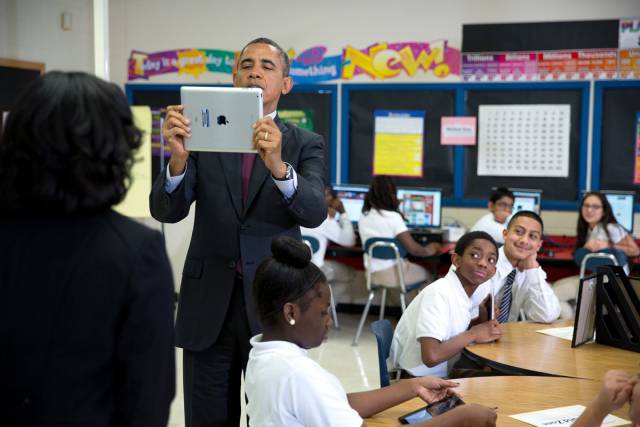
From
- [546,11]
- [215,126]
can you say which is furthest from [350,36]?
[215,126]

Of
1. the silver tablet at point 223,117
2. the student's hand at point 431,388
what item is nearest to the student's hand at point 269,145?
the silver tablet at point 223,117

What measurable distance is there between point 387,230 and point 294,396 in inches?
155

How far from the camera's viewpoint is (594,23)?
607 centimetres

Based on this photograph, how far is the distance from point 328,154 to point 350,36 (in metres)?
1.04

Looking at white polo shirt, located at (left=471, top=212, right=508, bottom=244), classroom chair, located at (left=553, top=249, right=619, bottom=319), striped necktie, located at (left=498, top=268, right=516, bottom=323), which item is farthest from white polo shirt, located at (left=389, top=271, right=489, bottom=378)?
white polo shirt, located at (left=471, top=212, right=508, bottom=244)

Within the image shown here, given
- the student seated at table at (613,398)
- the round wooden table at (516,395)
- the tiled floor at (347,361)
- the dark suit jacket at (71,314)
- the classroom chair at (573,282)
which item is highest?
the dark suit jacket at (71,314)

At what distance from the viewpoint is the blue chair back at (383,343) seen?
2438mm

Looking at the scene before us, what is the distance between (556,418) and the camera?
1.90 meters

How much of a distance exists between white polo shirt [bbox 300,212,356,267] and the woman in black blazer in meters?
4.39

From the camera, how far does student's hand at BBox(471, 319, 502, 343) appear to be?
271 centimetres

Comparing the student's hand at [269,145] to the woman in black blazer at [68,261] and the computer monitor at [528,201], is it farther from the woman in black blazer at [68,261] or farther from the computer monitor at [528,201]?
the computer monitor at [528,201]

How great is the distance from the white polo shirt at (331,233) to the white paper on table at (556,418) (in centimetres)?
357

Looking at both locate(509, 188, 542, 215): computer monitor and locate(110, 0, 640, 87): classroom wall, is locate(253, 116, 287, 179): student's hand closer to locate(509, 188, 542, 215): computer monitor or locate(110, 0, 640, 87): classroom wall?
locate(509, 188, 542, 215): computer monitor

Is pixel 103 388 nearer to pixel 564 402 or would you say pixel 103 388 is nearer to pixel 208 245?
pixel 208 245
